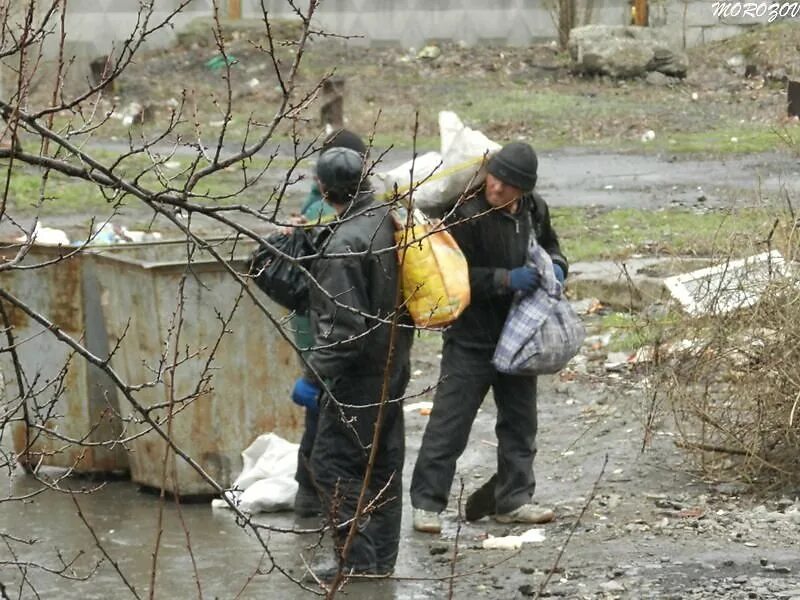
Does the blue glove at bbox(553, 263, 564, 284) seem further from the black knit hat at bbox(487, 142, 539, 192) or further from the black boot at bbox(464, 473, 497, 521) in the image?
the black boot at bbox(464, 473, 497, 521)

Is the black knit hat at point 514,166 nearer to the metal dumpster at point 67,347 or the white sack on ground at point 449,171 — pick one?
the white sack on ground at point 449,171

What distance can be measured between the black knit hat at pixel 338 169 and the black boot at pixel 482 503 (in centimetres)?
178

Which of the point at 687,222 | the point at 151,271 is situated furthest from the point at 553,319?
the point at 687,222

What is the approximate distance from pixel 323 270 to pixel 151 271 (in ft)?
4.74

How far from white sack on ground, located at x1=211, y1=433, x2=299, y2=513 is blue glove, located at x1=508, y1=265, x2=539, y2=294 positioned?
4.23 feet

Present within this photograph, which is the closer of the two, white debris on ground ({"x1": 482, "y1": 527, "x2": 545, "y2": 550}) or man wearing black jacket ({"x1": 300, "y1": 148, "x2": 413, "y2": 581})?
man wearing black jacket ({"x1": 300, "y1": 148, "x2": 413, "y2": 581})

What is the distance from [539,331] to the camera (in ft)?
21.1

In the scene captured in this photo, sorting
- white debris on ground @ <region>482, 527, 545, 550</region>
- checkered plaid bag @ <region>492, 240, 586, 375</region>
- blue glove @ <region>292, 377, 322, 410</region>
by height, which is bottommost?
white debris on ground @ <region>482, 527, 545, 550</region>

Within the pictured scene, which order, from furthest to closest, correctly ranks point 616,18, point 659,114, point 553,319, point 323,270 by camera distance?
1. point 616,18
2. point 659,114
3. point 553,319
4. point 323,270

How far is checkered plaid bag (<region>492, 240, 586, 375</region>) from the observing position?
6.38 metres

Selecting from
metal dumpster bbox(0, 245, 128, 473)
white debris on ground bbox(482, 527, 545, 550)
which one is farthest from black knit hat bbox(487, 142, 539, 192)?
metal dumpster bbox(0, 245, 128, 473)

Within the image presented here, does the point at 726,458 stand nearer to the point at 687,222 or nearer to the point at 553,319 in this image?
the point at 553,319

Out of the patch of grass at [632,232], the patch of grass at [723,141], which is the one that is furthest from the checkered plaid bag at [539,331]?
the patch of grass at [723,141]

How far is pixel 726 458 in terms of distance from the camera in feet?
22.8
